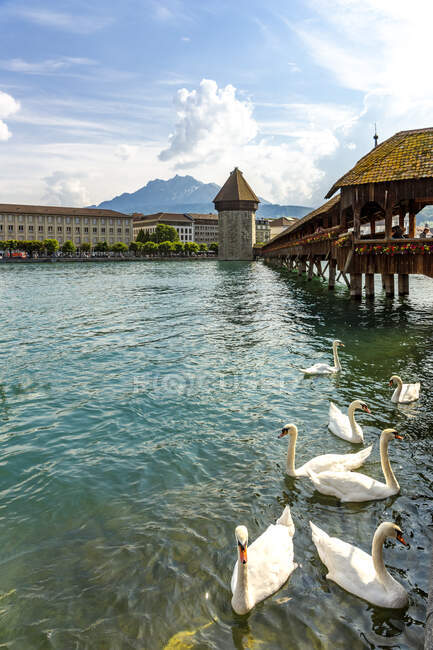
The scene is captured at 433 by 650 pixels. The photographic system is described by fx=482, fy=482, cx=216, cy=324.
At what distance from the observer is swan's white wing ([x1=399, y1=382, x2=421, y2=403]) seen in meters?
8.84

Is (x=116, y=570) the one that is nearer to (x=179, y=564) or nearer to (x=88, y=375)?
(x=179, y=564)

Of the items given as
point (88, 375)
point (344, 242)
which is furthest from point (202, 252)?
point (88, 375)

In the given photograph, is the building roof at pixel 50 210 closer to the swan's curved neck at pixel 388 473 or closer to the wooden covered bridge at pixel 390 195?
the wooden covered bridge at pixel 390 195

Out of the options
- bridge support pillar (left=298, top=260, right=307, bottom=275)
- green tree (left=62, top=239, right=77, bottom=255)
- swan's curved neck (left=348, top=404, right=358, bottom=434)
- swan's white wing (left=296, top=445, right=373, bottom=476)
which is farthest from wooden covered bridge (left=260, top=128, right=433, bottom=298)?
green tree (left=62, top=239, right=77, bottom=255)

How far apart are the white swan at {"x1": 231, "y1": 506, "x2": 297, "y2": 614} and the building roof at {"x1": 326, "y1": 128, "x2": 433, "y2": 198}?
1613 centimetres

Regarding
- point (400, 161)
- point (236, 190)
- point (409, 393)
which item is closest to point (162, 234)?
point (236, 190)

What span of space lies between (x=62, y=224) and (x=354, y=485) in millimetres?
146726

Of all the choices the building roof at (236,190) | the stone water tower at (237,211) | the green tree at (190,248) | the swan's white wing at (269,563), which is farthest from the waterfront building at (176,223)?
the swan's white wing at (269,563)

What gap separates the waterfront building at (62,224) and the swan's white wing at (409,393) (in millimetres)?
138327

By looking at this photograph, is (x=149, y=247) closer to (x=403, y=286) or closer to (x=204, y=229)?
(x=204, y=229)

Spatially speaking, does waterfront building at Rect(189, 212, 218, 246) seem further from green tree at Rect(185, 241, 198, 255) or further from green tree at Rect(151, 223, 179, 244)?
green tree at Rect(185, 241, 198, 255)

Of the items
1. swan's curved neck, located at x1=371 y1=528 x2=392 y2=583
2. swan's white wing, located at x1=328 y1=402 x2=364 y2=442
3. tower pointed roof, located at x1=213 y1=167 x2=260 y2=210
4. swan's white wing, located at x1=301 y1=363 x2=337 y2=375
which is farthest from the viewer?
tower pointed roof, located at x1=213 y1=167 x2=260 y2=210

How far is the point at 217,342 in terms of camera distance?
49.9 ft

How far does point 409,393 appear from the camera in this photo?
8891mm
